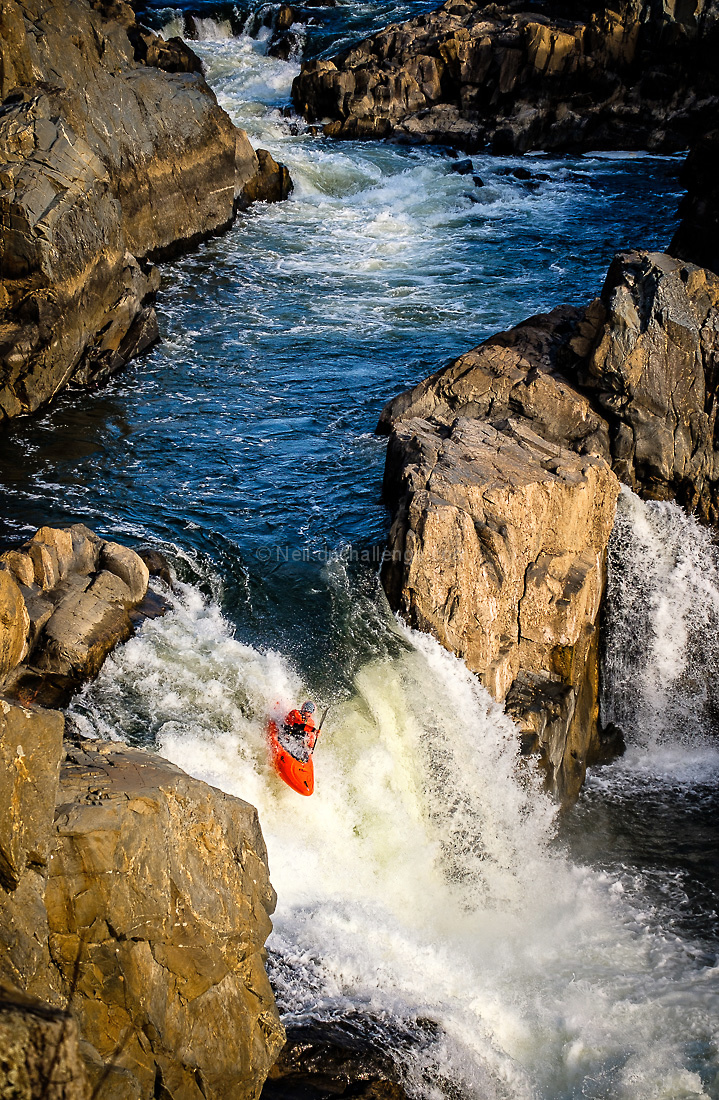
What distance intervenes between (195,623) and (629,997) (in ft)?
23.9

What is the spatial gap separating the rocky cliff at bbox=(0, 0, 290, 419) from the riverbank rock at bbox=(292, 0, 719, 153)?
11.6m

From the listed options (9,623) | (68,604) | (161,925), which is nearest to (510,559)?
(68,604)

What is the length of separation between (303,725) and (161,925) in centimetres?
415

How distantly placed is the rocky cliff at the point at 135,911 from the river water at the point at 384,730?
60.5 inches

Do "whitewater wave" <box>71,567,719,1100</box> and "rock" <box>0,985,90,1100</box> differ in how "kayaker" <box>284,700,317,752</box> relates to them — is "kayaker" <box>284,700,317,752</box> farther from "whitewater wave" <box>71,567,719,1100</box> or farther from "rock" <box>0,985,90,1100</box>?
"rock" <box>0,985,90,1100</box>

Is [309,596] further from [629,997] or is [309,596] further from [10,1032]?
[10,1032]

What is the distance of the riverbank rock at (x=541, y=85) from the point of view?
39406mm

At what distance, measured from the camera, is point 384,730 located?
13.1 m

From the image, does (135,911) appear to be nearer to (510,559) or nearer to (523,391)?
(510,559)

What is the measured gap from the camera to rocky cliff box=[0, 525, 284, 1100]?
7.51 metres

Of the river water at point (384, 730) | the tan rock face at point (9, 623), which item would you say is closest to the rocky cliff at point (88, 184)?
the river water at point (384, 730)

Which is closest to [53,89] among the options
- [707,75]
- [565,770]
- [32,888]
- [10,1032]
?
[565,770]

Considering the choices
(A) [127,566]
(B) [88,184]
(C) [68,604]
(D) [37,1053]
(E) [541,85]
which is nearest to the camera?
(D) [37,1053]

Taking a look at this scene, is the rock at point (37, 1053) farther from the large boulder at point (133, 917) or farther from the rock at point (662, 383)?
the rock at point (662, 383)
